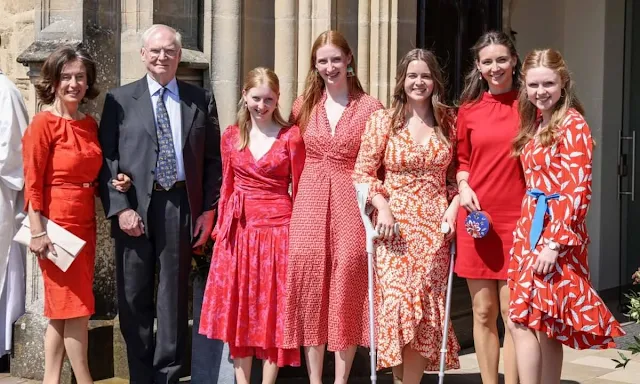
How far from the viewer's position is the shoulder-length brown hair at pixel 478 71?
5703 millimetres

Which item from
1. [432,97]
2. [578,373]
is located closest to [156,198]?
[432,97]

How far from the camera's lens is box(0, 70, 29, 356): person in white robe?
662cm

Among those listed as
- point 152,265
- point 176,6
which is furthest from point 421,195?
point 176,6

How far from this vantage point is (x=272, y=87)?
5.77m

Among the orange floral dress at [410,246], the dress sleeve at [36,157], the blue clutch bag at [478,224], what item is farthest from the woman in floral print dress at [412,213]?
the dress sleeve at [36,157]

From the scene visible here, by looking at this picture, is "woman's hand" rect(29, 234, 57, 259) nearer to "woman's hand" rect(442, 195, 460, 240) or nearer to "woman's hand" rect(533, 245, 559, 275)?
"woman's hand" rect(442, 195, 460, 240)

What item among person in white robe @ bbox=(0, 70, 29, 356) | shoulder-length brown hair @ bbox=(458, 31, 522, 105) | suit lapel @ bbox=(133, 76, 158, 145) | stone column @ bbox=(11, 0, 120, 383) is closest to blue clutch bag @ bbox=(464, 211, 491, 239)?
shoulder-length brown hair @ bbox=(458, 31, 522, 105)

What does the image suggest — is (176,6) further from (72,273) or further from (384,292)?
(384,292)

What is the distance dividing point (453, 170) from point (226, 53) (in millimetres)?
1859

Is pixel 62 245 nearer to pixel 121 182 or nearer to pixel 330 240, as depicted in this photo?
pixel 121 182

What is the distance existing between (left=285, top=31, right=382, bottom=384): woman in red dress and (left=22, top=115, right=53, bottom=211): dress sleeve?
4.25 ft

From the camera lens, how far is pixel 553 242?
499 centimetres

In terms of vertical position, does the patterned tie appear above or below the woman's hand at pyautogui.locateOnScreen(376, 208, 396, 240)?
above

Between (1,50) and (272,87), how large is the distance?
299 centimetres
